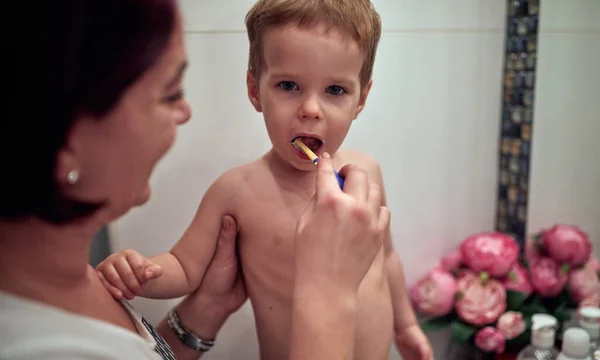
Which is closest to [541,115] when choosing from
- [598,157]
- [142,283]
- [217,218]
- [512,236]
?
[598,157]

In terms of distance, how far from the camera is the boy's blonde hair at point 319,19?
634 millimetres

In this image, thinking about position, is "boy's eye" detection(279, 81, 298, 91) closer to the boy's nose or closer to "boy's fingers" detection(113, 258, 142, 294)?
the boy's nose

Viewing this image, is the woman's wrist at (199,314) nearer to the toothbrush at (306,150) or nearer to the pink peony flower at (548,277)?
the toothbrush at (306,150)

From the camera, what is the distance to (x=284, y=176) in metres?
0.77

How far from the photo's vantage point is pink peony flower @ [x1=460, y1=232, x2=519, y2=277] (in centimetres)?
106

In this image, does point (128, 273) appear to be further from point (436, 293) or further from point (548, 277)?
point (548, 277)

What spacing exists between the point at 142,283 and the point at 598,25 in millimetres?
1051

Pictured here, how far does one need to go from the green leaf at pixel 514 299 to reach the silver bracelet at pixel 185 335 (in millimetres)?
665

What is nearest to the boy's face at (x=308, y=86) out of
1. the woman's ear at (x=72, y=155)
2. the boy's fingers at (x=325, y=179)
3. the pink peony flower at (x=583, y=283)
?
the boy's fingers at (x=325, y=179)

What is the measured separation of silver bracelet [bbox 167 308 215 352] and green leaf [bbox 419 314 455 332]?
0.53 metres

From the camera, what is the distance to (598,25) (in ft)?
3.47

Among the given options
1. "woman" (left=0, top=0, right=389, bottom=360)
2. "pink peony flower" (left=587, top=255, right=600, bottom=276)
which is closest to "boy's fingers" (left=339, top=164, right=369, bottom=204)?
"woman" (left=0, top=0, right=389, bottom=360)

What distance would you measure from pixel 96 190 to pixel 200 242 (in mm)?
380

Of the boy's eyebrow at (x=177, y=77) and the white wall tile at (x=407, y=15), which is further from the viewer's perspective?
the white wall tile at (x=407, y=15)
